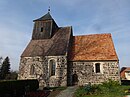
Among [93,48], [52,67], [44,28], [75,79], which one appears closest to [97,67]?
[93,48]

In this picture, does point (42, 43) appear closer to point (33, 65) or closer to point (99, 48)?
point (33, 65)

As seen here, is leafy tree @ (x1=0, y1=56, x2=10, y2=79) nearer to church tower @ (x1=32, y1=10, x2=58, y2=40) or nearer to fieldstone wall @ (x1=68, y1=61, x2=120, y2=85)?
church tower @ (x1=32, y1=10, x2=58, y2=40)

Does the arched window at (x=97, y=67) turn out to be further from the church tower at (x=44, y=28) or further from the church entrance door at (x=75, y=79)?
the church tower at (x=44, y=28)

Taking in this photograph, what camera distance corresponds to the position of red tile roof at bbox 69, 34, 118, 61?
20.3 meters

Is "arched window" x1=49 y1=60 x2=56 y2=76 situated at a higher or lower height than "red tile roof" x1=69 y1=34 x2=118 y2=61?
lower

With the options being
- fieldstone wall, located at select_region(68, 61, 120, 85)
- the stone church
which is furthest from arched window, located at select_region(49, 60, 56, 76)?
fieldstone wall, located at select_region(68, 61, 120, 85)

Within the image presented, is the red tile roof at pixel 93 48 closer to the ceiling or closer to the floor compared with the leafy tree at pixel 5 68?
closer to the ceiling

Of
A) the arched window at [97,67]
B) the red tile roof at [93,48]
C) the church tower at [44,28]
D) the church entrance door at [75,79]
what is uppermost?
the church tower at [44,28]

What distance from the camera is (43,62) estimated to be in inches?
847

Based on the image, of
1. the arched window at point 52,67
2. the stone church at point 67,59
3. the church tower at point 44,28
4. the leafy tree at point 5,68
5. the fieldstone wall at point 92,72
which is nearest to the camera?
the fieldstone wall at point 92,72

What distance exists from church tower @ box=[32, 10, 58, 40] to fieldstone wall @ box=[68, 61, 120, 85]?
677 cm

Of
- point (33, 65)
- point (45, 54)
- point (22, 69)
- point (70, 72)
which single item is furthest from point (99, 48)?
point (22, 69)

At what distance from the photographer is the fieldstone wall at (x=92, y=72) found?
19.4 meters

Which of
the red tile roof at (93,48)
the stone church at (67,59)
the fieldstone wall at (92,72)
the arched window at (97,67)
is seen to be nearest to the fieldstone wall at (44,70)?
the stone church at (67,59)
